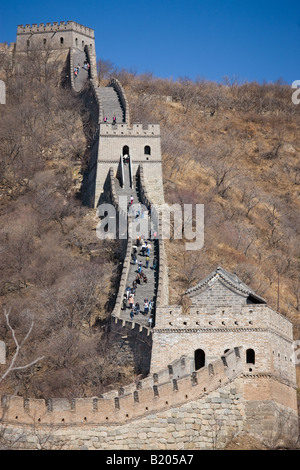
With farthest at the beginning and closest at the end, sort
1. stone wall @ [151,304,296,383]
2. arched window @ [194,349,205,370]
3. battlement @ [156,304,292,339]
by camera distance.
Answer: arched window @ [194,349,205,370], battlement @ [156,304,292,339], stone wall @ [151,304,296,383]

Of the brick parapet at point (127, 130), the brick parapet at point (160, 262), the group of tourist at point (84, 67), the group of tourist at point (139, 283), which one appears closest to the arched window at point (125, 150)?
the brick parapet at point (127, 130)

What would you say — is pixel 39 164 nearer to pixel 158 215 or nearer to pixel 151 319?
pixel 158 215

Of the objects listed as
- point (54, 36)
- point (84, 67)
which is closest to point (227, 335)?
point (84, 67)

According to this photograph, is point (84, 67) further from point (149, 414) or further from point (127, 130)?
point (149, 414)

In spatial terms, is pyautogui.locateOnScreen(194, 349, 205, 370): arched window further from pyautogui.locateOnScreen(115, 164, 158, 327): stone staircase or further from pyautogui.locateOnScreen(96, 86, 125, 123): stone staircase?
pyautogui.locateOnScreen(96, 86, 125, 123): stone staircase

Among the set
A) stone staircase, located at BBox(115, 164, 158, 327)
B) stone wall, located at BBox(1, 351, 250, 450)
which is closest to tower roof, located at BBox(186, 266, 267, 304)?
stone staircase, located at BBox(115, 164, 158, 327)

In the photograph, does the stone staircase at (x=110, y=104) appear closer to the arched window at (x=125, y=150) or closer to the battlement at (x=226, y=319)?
the arched window at (x=125, y=150)
